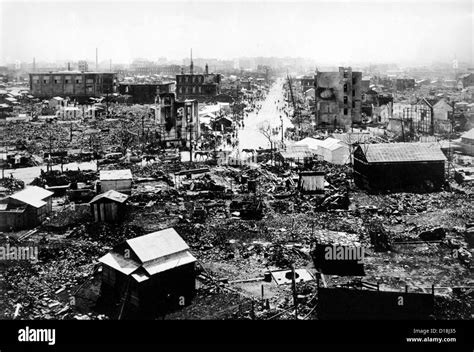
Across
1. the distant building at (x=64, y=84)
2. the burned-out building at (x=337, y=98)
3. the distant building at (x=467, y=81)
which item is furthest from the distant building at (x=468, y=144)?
the distant building at (x=64, y=84)

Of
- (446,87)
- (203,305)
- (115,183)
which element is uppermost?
(446,87)

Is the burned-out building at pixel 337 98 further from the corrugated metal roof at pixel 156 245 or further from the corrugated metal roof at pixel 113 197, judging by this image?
the corrugated metal roof at pixel 156 245

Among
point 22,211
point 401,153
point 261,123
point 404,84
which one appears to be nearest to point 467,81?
point 404,84

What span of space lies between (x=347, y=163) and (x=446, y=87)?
248 feet

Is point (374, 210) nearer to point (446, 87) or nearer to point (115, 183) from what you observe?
point (115, 183)

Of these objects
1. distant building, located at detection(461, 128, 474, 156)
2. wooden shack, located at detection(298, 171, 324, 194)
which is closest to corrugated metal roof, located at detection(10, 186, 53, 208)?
wooden shack, located at detection(298, 171, 324, 194)

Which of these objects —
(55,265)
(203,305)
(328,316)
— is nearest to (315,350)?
(328,316)

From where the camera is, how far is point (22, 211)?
23.0 meters

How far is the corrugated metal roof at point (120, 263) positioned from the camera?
15071 millimetres

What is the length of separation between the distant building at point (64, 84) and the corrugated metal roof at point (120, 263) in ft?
242

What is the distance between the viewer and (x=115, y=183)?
28.5 m

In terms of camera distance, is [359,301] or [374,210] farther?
[374,210]

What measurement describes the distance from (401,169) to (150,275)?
21.4m

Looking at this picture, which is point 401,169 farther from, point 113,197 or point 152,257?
point 152,257
